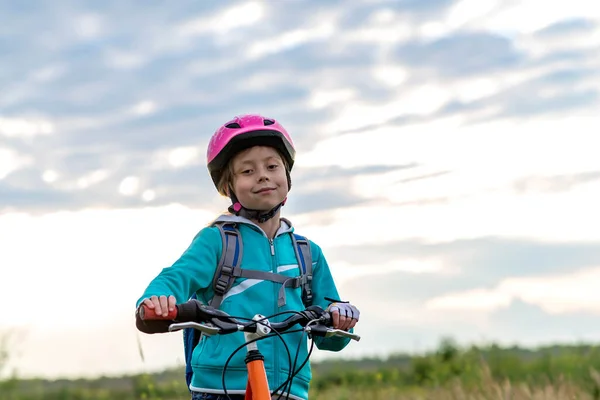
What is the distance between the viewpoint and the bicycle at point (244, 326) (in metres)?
4.14

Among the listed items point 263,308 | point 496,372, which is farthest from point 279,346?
point 496,372

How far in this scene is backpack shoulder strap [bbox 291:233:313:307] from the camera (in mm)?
5484

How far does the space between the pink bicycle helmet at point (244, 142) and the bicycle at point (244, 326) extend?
113 cm

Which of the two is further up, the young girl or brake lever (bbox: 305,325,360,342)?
the young girl

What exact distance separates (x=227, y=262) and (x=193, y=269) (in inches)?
9.1

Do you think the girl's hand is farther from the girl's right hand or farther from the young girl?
the girl's right hand

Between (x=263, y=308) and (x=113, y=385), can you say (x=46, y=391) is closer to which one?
(x=113, y=385)

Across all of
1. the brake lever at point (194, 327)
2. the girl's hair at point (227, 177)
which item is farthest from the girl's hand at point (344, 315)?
the girl's hair at point (227, 177)

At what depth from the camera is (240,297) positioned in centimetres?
520

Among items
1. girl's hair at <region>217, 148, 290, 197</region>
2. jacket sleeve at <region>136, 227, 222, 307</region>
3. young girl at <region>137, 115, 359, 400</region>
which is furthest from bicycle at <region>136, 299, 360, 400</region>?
girl's hair at <region>217, 148, 290, 197</region>

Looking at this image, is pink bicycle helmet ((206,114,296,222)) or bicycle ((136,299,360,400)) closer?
bicycle ((136,299,360,400))

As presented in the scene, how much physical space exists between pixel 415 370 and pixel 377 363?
699cm

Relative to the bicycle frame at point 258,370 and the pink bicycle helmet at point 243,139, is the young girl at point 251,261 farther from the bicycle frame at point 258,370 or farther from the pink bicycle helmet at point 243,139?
the bicycle frame at point 258,370

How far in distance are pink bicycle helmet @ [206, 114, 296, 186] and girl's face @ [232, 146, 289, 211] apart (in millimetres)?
50
